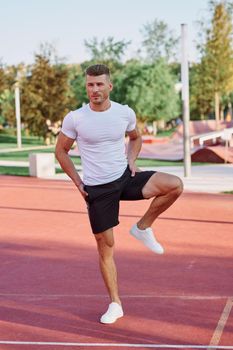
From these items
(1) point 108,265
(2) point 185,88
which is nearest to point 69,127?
(1) point 108,265

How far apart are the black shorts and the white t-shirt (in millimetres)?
54

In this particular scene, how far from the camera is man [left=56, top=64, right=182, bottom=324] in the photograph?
5594 millimetres

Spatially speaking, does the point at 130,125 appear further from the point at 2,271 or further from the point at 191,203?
the point at 191,203

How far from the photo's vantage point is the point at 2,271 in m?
8.14

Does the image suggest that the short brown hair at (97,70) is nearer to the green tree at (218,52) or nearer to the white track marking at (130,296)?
the white track marking at (130,296)

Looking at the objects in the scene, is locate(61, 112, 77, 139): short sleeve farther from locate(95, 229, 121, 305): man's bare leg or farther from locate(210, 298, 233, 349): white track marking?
locate(210, 298, 233, 349): white track marking

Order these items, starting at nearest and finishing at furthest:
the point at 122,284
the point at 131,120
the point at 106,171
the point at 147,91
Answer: the point at 106,171 → the point at 131,120 → the point at 122,284 → the point at 147,91

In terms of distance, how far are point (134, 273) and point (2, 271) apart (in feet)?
5.06

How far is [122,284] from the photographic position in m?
7.30

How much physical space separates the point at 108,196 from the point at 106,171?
0.22 m

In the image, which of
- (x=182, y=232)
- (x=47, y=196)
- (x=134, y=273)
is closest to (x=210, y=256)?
(x=134, y=273)

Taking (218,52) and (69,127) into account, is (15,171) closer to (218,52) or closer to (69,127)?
(69,127)

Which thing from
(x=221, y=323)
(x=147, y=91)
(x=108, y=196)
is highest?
(x=108, y=196)

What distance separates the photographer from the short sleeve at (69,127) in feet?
18.4
